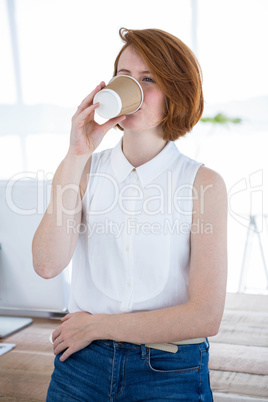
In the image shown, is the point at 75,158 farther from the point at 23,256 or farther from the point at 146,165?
the point at 23,256

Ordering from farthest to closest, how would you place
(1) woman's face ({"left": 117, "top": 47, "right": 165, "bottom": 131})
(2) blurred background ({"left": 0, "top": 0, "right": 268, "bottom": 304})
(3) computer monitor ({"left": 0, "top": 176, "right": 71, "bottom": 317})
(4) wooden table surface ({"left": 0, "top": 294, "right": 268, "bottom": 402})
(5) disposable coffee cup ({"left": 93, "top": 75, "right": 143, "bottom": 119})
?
(2) blurred background ({"left": 0, "top": 0, "right": 268, "bottom": 304})
(3) computer monitor ({"left": 0, "top": 176, "right": 71, "bottom": 317})
(4) wooden table surface ({"left": 0, "top": 294, "right": 268, "bottom": 402})
(1) woman's face ({"left": 117, "top": 47, "right": 165, "bottom": 131})
(5) disposable coffee cup ({"left": 93, "top": 75, "right": 143, "bottom": 119})

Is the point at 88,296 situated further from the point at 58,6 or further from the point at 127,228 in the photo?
the point at 58,6

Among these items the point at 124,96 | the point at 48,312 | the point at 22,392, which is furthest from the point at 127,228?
the point at 48,312

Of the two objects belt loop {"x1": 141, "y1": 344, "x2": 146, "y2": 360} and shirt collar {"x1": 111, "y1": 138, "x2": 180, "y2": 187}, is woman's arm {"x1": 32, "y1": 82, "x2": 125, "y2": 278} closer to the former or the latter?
shirt collar {"x1": 111, "y1": 138, "x2": 180, "y2": 187}

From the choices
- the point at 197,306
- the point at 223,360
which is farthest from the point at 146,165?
the point at 223,360

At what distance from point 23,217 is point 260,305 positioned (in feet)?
3.32

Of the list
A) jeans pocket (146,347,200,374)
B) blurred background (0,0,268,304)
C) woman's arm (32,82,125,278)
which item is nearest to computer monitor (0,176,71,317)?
woman's arm (32,82,125,278)

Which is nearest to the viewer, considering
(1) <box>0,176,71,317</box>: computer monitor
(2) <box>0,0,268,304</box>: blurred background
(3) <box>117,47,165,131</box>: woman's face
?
(3) <box>117,47,165,131</box>: woman's face

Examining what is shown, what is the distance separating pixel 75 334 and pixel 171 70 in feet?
2.17

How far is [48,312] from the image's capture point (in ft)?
6.19

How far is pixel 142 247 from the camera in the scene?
3.83 ft

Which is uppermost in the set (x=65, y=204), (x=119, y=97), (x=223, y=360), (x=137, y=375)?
(x=119, y=97)

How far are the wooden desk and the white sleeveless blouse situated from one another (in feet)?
1.08

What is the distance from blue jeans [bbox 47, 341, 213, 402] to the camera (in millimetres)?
1094
